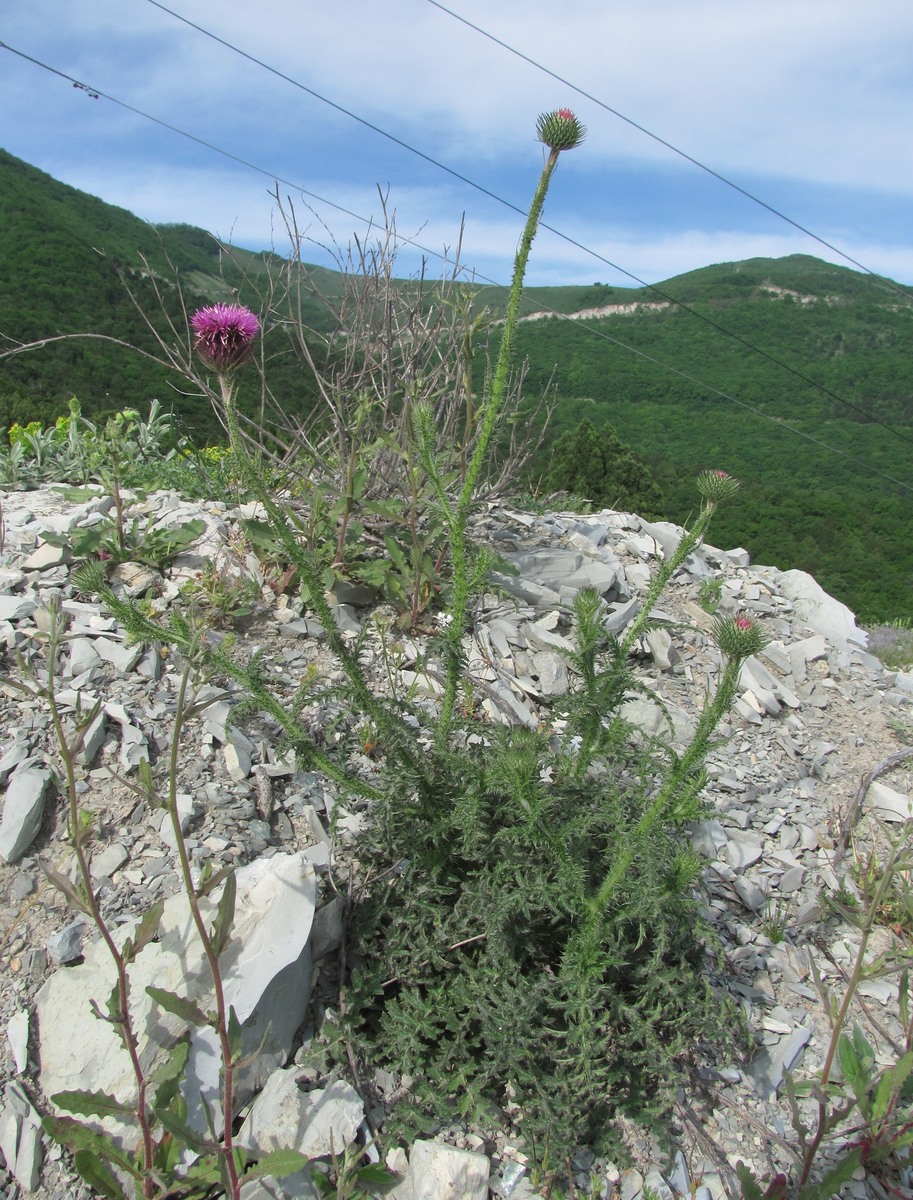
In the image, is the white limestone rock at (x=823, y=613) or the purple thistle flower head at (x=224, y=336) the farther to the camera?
the white limestone rock at (x=823, y=613)

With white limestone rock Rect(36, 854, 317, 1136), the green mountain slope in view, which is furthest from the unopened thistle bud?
the green mountain slope

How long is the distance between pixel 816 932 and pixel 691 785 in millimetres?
1469

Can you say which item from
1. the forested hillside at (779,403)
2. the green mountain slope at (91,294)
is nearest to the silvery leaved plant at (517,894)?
the green mountain slope at (91,294)

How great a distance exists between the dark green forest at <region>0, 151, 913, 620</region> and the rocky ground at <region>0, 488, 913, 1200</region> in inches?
59.9

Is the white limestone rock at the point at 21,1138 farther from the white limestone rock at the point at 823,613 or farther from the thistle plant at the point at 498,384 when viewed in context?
the white limestone rock at the point at 823,613

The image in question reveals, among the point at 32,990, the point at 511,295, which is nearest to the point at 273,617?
the point at 32,990

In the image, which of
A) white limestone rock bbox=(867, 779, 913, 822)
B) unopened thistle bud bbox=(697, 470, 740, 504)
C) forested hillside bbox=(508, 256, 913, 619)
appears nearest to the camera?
unopened thistle bud bbox=(697, 470, 740, 504)

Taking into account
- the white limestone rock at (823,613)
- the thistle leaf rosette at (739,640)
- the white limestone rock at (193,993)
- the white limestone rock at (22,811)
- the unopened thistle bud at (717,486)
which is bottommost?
the white limestone rock at (193,993)

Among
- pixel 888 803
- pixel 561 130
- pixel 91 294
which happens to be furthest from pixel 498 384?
pixel 91 294

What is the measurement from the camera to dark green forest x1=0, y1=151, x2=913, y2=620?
10734mm

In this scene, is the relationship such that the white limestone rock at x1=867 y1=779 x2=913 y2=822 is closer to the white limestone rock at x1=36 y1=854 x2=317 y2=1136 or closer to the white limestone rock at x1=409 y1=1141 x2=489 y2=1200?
the white limestone rock at x1=409 y1=1141 x2=489 y2=1200

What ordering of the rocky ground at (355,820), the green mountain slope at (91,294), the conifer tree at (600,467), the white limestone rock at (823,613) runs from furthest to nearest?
the conifer tree at (600,467) < the green mountain slope at (91,294) < the white limestone rock at (823,613) < the rocky ground at (355,820)

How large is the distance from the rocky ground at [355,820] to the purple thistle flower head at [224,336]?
0.81m

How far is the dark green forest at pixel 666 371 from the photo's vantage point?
1073 cm
